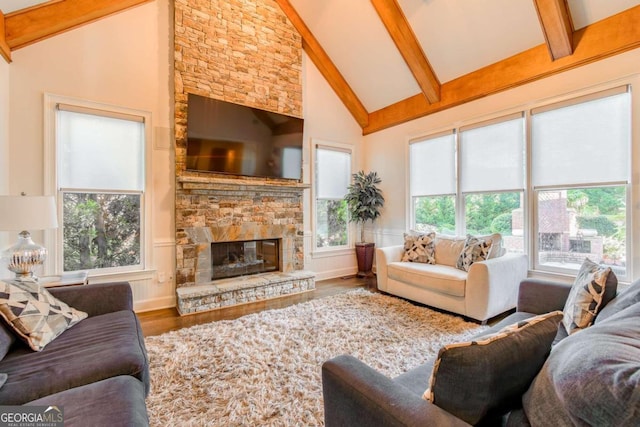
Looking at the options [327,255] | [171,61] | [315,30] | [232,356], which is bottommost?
[232,356]

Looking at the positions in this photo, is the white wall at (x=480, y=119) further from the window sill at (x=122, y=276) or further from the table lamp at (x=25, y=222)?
the table lamp at (x=25, y=222)

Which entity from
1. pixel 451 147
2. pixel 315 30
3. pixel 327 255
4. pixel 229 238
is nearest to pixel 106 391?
pixel 229 238

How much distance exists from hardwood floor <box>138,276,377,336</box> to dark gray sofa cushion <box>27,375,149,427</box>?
1801 millimetres

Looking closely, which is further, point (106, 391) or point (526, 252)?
point (526, 252)

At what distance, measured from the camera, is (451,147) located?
14.0 feet

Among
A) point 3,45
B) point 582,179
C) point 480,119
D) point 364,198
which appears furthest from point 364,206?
point 3,45

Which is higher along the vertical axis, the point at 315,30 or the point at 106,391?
the point at 315,30

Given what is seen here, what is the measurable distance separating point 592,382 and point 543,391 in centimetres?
17

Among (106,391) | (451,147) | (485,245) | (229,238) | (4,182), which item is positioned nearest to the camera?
(106,391)

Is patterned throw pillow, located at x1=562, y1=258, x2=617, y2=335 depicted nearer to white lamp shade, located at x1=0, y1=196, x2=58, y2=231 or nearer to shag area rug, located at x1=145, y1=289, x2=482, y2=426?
shag area rug, located at x1=145, y1=289, x2=482, y2=426

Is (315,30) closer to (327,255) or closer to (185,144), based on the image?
(185,144)

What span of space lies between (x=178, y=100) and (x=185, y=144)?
55 centimetres

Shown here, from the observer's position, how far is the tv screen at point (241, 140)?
3627mm

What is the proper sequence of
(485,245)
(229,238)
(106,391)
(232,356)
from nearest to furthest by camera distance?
(106,391) < (232,356) < (485,245) < (229,238)
